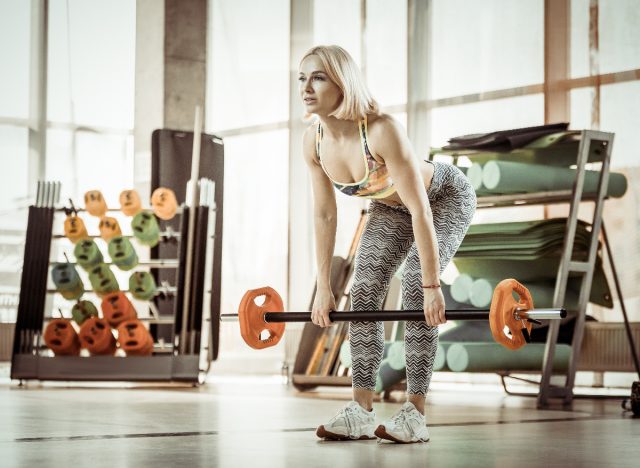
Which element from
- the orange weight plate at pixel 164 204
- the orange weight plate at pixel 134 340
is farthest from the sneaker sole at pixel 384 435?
the orange weight plate at pixel 164 204

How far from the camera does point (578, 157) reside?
4.61 metres

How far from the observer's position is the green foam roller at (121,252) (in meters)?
5.97

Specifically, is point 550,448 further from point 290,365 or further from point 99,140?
point 99,140

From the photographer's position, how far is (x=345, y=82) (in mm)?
2676

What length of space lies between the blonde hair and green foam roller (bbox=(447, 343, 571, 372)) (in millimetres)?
2117

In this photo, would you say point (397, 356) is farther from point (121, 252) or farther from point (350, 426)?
point (121, 252)

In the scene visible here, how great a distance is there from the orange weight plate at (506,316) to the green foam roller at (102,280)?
3.72 m

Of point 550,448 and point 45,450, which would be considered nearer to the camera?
point 45,450

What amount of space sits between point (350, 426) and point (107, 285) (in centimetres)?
346

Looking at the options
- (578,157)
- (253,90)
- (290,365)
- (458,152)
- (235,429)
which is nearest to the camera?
(235,429)

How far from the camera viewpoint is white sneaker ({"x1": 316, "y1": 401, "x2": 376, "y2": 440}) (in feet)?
9.14

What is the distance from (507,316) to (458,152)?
8.22 feet

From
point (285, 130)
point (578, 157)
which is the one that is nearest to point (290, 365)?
point (285, 130)

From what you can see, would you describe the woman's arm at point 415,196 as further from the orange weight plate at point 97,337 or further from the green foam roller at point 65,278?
the green foam roller at point 65,278
